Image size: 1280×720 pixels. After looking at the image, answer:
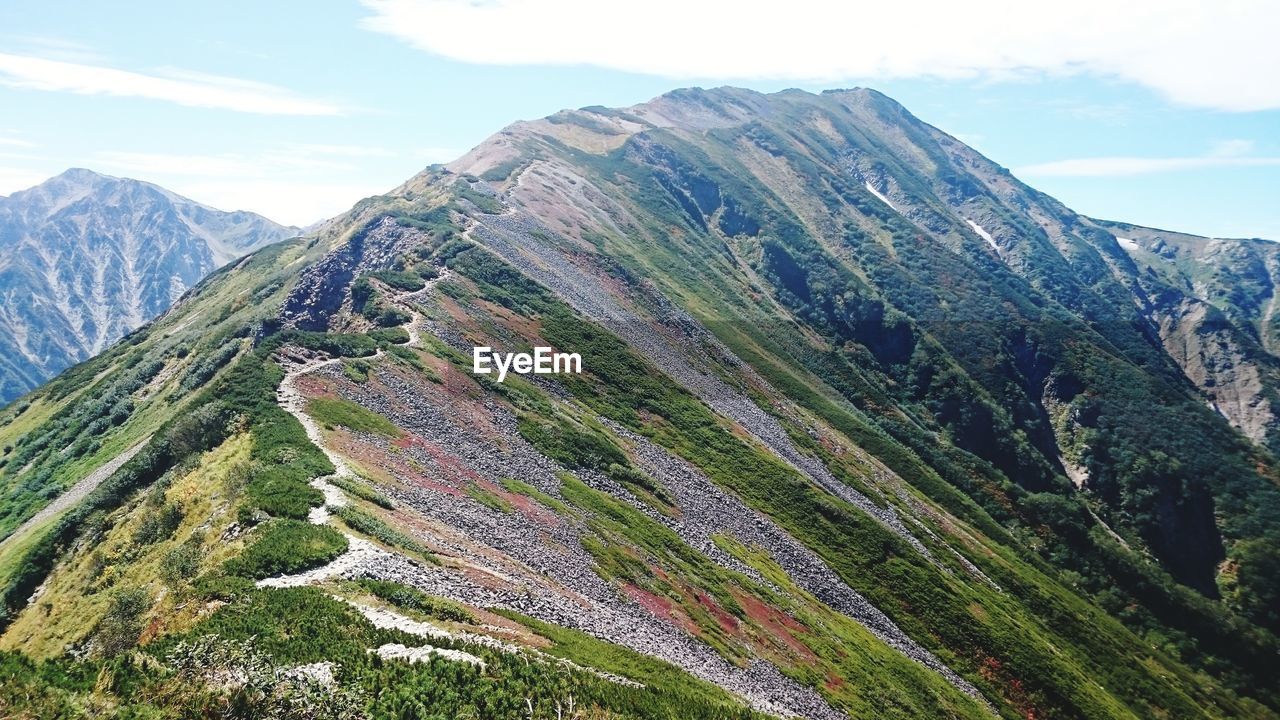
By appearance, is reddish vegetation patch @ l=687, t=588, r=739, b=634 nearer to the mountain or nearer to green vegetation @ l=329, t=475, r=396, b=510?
the mountain

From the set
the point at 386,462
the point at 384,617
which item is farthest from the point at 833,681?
the point at 386,462

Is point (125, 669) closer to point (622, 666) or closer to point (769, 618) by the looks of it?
point (622, 666)

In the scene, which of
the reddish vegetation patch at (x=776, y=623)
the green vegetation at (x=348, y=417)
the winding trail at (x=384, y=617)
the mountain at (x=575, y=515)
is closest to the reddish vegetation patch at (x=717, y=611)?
the mountain at (x=575, y=515)

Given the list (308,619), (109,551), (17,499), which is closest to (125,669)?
(308,619)

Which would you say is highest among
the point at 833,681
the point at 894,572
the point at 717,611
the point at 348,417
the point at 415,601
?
the point at 348,417

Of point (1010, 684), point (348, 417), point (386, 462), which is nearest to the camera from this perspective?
point (386, 462)

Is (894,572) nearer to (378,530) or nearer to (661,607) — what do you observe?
(661,607)
